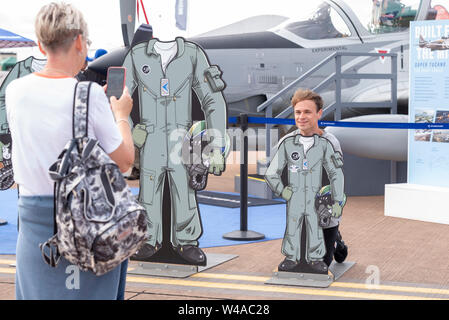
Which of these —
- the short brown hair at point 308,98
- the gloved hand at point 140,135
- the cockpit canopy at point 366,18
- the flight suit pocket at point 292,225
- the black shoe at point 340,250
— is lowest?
the black shoe at point 340,250

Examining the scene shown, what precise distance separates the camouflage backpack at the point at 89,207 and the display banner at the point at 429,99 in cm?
597

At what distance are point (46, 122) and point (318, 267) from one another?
3.15m

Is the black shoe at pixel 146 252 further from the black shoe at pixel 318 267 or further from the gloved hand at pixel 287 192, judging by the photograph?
the black shoe at pixel 318 267

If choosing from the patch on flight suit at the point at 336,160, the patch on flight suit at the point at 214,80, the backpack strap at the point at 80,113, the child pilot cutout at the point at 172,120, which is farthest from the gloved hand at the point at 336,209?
the backpack strap at the point at 80,113

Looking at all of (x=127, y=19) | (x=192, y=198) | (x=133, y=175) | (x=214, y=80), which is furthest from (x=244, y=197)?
(x=127, y=19)

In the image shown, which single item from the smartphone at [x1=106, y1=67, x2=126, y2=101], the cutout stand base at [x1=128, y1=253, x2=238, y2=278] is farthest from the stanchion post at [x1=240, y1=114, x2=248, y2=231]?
the smartphone at [x1=106, y1=67, x2=126, y2=101]

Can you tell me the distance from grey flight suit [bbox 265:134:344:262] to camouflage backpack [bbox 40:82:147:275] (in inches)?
114

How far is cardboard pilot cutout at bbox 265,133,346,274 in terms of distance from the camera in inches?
189

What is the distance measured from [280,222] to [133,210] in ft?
18.4

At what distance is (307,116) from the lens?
484 centimetres

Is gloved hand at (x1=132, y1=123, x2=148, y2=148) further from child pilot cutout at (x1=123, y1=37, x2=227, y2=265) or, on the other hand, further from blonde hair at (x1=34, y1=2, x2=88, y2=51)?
blonde hair at (x1=34, y1=2, x2=88, y2=51)

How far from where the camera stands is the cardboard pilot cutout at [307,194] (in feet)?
15.7

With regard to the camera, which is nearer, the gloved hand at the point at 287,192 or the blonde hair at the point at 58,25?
the blonde hair at the point at 58,25

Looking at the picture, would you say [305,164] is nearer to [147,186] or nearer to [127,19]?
[147,186]
